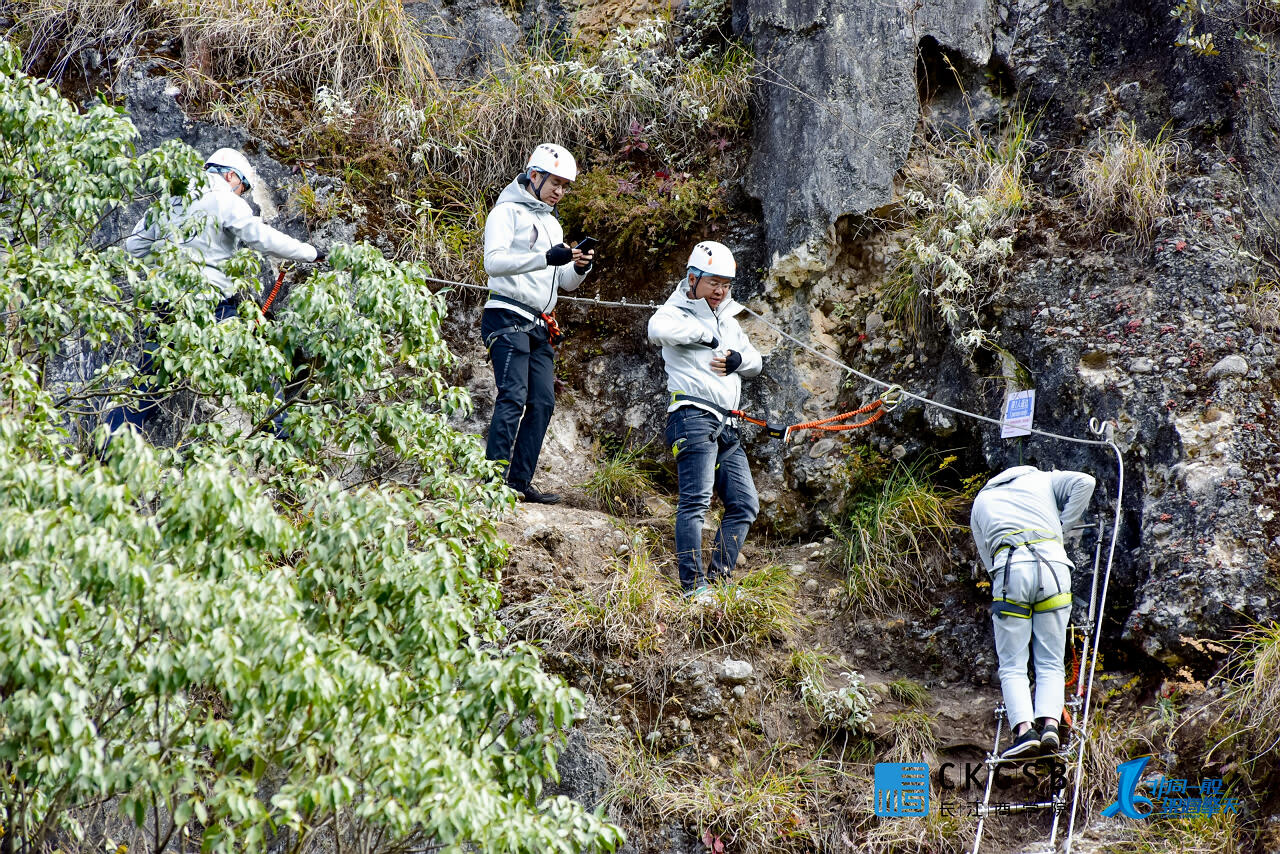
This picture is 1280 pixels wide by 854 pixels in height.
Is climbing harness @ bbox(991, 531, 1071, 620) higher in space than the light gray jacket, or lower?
lower

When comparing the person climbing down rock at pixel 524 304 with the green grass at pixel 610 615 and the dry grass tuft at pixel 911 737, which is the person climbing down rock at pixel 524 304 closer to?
the green grass at pixel 610 615

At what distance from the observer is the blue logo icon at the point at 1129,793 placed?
5.72 meters

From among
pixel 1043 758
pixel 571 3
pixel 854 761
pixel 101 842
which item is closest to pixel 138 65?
pixel 571 3

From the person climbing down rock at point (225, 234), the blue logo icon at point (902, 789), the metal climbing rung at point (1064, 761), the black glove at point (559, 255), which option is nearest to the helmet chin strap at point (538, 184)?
the black glove at point (559, 255)

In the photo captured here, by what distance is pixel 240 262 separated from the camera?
5574 millimetres

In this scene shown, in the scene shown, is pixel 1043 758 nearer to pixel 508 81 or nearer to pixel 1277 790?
pixel 1277 790

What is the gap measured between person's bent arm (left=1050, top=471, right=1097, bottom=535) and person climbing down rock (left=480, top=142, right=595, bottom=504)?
3.24m

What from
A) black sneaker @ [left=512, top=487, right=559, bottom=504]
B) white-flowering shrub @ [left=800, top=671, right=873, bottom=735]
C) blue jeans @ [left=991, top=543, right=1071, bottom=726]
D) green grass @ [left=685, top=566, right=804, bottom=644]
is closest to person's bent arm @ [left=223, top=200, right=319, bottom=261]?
black sneaker @ [left=512, top=487, right=559, bottom=504]

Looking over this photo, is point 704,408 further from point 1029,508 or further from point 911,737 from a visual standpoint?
point 911,737

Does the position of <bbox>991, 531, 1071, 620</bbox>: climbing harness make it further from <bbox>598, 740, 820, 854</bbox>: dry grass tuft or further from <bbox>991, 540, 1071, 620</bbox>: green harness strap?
<bbox>598, 740, 820, 854</bbox>: dry grass tuft

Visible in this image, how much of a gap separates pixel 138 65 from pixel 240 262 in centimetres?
500

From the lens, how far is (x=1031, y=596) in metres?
5.81

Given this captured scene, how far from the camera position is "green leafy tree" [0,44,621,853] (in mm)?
3396

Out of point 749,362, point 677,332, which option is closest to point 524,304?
point 677,332
